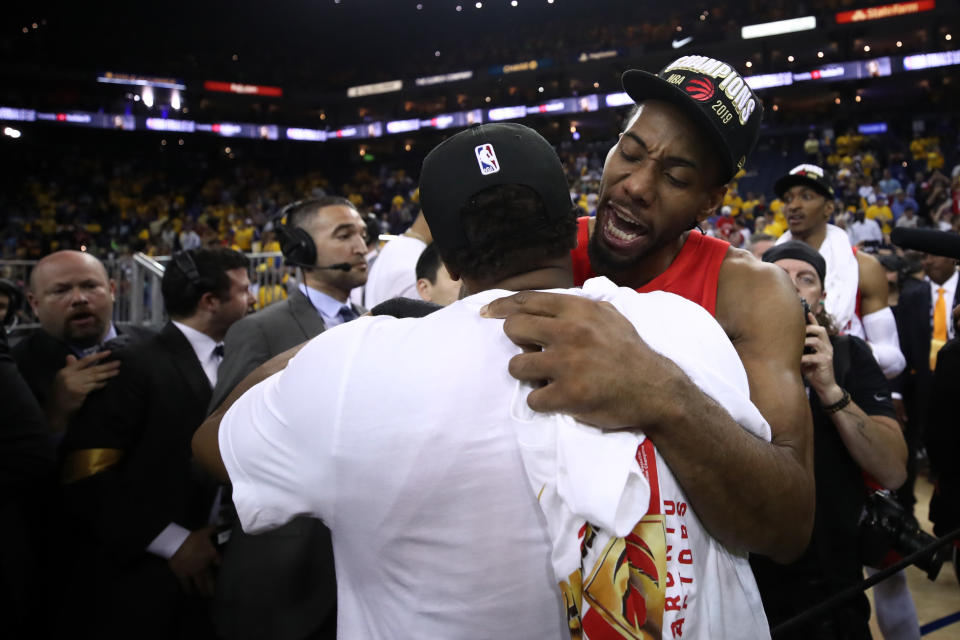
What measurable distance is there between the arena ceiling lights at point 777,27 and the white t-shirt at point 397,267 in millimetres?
23180

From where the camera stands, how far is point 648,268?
5.78ft

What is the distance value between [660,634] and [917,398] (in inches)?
226

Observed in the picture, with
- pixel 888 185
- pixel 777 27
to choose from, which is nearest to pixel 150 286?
pixel 888 185

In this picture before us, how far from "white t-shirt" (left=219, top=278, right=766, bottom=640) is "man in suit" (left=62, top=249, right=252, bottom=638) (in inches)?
61.9

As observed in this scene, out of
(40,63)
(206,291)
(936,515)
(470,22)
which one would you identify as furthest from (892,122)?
(40,63)

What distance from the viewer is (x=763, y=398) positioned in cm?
135

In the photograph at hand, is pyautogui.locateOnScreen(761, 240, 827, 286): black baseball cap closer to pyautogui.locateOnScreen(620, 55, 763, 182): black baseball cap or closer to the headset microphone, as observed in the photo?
pyautogui.locateOnScreen(620, 55, 763, 182): black baseball cap

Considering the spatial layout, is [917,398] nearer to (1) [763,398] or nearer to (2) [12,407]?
(1) [763,398]

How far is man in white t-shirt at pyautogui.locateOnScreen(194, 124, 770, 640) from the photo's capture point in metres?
0.95

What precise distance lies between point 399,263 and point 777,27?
924 inches

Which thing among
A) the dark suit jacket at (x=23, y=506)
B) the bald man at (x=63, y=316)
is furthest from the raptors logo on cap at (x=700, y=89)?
the bald man at (x=63, y=316)

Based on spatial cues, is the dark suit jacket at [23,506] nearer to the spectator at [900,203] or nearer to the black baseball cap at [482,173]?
the black baseball cap at [482,173]

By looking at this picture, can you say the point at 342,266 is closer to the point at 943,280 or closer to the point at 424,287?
the point at 424,287

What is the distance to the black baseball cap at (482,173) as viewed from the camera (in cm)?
116
